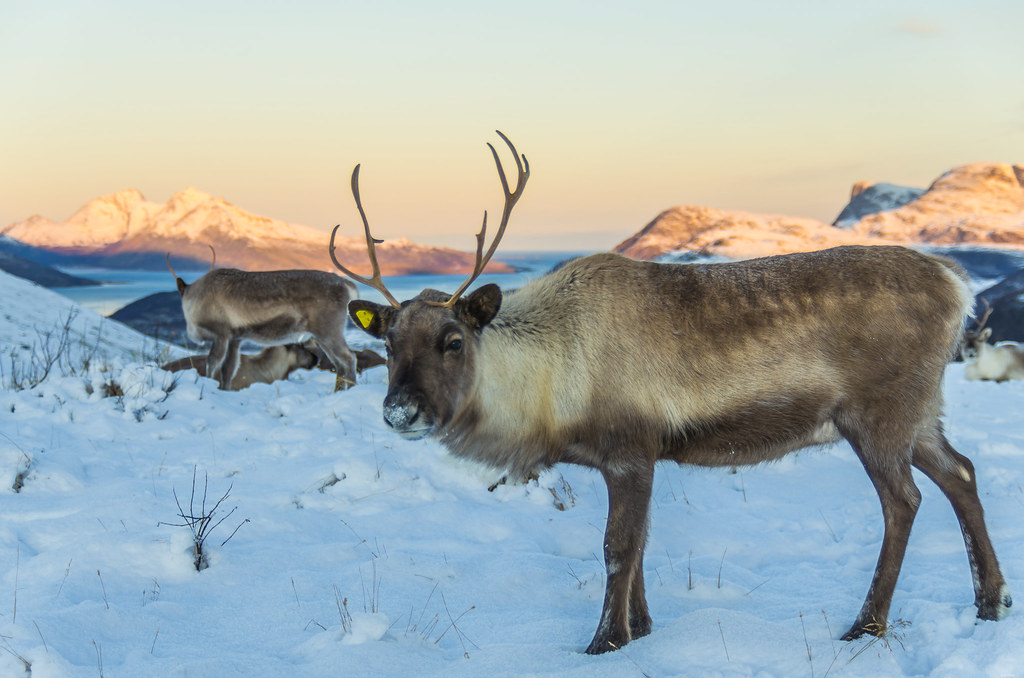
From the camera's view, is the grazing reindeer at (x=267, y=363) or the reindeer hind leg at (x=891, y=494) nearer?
the reindeer hind leg at (x=891, y=494)

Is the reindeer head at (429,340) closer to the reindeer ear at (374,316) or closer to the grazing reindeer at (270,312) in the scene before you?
the reindeer ear at (374,316)

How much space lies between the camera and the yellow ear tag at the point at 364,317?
4.61 metres

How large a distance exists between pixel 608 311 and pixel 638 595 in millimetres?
1635

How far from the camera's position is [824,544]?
5.30 meters

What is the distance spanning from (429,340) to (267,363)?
1129 cm

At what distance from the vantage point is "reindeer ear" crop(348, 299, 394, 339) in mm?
4559

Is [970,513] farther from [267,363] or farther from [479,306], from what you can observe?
[267,363]

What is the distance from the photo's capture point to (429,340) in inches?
167

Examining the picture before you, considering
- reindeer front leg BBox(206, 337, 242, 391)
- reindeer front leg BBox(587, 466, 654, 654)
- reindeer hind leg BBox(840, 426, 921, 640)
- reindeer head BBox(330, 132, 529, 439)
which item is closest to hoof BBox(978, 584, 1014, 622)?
reindeer hind leg BBox(840, 426, 921, 640)

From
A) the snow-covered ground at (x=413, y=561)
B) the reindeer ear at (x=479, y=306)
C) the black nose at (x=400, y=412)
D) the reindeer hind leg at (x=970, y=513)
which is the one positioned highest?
the reindeer ear at (x=479, y=306)

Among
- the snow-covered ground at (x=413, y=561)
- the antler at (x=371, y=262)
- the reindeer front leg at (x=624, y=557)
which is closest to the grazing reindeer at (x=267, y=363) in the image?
the snow-covered ground at (x=413, y=561)

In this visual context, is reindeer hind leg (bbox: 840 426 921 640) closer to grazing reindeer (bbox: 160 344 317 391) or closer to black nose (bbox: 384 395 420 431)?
black nose (bbox: 384 395 420 431)

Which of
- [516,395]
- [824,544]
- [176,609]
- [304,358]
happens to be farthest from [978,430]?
[304,358]

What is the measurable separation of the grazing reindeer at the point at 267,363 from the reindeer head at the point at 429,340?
32.2ft
